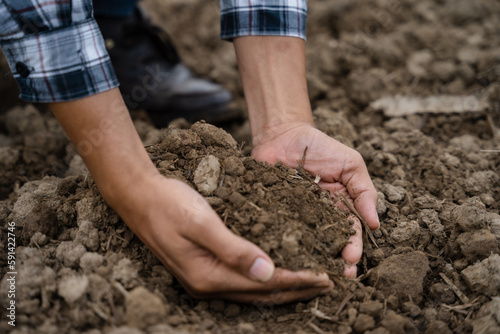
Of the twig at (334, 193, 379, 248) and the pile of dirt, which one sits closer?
the pile of dirt

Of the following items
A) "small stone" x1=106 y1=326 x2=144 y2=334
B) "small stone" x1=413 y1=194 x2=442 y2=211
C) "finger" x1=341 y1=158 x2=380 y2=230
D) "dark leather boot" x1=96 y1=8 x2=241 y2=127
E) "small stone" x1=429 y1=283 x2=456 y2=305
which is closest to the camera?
"small stone" x1=106 y1=326 x2=144 y2=334

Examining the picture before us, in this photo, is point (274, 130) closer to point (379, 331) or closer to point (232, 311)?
point (232, 311)

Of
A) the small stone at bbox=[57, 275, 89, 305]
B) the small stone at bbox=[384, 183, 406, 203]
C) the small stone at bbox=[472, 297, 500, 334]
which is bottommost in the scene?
the small stone at bbox=[472, 297, 500, 334]

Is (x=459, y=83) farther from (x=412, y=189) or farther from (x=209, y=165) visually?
(x=209, y=165)

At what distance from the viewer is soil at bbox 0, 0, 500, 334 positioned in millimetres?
1298

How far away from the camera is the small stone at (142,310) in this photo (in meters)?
1.19

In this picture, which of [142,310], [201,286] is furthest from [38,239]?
[201,286]

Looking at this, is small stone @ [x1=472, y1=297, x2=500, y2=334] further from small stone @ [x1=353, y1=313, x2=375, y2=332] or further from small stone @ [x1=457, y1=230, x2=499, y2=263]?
small stone @ [x1=353, y1=313, x2=375, y2=332]

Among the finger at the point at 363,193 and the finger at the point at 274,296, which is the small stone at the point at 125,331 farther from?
the finger at the point at 363,193

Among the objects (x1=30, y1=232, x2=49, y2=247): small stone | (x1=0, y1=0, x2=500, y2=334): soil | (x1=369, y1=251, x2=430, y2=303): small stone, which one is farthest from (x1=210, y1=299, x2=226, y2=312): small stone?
(x1=30, y1=232, x2=49, y2=247): small stone

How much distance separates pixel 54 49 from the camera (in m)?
1.33

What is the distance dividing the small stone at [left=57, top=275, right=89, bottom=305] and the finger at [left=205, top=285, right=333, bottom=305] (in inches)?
16.1

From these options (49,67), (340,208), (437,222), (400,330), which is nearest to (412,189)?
(437,222)

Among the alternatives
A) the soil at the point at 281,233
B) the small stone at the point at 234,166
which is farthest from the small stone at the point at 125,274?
the small stone at the point at 234,166
